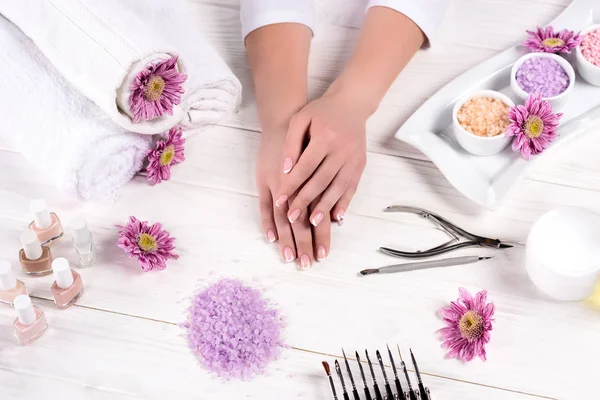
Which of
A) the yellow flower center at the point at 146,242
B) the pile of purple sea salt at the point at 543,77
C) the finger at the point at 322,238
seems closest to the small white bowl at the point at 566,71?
the pile of purple sea salt at the point at 543,77

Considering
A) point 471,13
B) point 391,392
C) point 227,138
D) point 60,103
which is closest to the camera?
point 391,392

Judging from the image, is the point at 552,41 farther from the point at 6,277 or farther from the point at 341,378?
the point at 6,277

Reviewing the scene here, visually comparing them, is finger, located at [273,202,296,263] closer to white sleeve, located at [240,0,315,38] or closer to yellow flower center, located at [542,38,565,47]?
white sleeve, located at [240,0,315,38]

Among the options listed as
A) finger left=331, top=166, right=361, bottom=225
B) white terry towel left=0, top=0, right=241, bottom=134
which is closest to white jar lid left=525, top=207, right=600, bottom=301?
finger left=331, top=166, right=361, bottom=225

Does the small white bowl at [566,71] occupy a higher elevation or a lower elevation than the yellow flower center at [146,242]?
higher

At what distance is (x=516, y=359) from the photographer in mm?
983

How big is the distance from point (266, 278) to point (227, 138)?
0.86ft

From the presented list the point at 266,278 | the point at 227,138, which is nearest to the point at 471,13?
the point at 227,138

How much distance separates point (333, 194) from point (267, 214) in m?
0.10

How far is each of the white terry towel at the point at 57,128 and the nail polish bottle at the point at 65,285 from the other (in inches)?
4.7

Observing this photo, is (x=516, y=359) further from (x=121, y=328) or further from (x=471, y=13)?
(x=471, y=13)

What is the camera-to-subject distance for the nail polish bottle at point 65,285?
97 cm

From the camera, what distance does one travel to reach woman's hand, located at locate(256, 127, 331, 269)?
1064 millimetres

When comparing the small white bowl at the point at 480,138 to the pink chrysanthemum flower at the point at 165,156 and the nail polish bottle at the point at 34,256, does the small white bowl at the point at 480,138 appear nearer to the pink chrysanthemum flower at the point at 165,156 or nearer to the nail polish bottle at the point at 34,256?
the pink chrysanthemum flower at the point at 165,156
